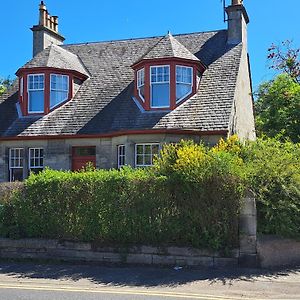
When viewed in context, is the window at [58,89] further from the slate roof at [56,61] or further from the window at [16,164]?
the window at [16,164]

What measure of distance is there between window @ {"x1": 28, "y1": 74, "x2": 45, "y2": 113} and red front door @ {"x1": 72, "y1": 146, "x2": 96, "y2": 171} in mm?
2988

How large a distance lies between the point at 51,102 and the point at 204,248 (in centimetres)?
1288

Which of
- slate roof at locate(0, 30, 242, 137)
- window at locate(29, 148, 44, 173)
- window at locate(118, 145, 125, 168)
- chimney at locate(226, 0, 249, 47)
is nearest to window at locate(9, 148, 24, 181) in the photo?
window at locate(29, 148, 44, 173)

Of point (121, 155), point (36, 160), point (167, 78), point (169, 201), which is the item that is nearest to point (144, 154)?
point (121, 155)

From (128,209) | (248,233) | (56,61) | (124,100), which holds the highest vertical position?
(56,61)

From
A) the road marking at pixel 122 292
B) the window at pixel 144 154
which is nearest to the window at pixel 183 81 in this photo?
the window at pixel 144 154

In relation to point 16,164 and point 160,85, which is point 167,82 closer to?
point 160,85

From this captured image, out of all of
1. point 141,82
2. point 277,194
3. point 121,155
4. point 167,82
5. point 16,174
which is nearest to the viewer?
point 277,194

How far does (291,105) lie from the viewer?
2020cm

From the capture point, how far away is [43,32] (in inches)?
945

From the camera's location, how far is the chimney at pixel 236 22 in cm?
2102

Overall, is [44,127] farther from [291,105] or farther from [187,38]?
[291,105]

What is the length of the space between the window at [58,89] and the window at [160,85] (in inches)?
183

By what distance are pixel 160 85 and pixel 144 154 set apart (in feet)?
10.6
